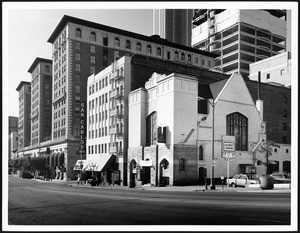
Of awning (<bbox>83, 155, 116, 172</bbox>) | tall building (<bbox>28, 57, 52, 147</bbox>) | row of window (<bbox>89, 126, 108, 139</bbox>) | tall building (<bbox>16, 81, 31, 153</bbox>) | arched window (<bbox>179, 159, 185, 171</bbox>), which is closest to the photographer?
arched window (<bbox>179, 159, 185, 171</bbox>)

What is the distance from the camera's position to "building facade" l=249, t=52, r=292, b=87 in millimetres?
82312

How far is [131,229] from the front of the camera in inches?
531

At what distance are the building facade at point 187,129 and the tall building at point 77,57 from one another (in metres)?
30.6

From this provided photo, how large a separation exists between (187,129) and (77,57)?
45.8 m

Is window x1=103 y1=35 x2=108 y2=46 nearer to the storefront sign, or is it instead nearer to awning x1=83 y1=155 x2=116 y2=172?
the storefront sign

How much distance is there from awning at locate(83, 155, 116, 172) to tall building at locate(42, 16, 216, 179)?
13.4 m

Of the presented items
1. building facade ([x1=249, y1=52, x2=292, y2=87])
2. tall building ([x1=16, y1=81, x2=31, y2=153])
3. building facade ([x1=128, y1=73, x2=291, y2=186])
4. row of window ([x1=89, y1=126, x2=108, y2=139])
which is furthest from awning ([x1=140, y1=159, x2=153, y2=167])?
tall building ([x1=16, y1=81, x2=31, y2=153])

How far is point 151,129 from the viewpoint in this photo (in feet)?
156

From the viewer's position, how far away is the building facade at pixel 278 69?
82312 mm

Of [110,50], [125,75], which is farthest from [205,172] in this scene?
[110,50]

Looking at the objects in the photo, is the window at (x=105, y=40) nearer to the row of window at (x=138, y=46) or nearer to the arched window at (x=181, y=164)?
the row of window at (x=138, y=46)

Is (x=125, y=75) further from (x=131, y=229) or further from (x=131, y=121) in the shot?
(x=131, y=229)

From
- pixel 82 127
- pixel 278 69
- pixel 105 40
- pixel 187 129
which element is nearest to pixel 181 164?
pixel 187 129
